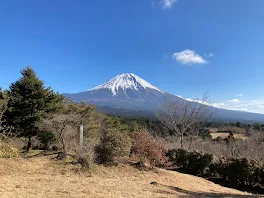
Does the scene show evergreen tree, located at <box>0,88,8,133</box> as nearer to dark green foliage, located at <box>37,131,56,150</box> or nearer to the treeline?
the treeline

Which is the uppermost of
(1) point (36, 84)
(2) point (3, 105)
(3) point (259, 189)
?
(1) point (36, 84)

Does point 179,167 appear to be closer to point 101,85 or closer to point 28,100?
point 28,100

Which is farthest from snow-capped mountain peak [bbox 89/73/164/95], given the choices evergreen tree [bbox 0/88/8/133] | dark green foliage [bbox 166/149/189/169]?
evergreen tree [bbox 0/88/8/133]

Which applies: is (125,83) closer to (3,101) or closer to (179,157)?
(179,157)

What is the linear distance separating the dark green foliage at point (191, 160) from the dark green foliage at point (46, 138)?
8145mm

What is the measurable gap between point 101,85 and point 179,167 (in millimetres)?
135135

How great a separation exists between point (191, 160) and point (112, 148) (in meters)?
5.37

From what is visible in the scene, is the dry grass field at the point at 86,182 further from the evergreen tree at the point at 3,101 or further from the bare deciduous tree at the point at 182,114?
the bare deciduous tree at the point at 182,114

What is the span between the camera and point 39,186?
8125mm

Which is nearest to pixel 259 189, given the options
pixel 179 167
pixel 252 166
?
pixel 252 166

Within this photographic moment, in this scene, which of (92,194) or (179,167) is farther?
(179,167)

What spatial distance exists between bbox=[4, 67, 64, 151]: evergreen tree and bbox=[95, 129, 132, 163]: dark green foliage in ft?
19.5

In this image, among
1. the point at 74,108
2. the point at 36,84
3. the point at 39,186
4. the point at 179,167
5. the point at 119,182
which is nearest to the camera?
the point at 39,186

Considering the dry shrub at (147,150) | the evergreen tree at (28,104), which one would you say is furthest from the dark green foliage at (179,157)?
the evergreen tree at (28,104)
